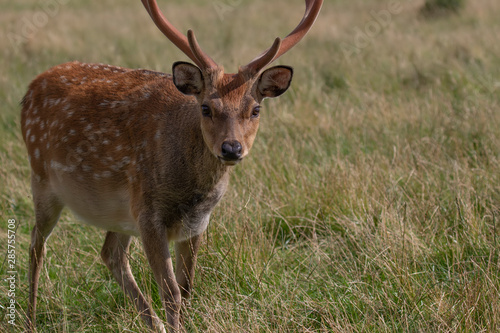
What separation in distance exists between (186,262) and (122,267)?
43 centimetres

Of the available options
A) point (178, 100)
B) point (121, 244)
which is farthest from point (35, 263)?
point (178, 100)

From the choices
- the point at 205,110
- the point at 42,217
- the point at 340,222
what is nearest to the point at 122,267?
→ the point at 42,217

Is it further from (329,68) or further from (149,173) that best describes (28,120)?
(329,68)

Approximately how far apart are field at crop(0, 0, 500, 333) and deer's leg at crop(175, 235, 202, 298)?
Result: 11 centimetres

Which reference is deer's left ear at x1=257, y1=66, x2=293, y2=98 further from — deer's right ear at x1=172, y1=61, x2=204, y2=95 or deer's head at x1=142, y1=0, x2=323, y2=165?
deer's right ear at x1=172, y1=61, x2=204, y2=95

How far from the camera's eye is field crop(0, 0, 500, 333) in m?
3.45

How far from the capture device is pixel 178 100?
3904mm

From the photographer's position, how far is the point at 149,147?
3.75m

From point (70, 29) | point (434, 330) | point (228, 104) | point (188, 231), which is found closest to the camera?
point (434, 330)

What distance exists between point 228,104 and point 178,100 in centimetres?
60

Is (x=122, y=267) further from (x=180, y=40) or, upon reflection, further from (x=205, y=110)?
(x=180, y=40)

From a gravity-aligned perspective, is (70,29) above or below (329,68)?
above

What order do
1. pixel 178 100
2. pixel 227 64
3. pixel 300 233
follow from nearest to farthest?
1. pixel 178 100
2. pixel 300 233
3. pixel 227 64

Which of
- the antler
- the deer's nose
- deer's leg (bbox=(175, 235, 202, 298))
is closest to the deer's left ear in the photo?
the antler
